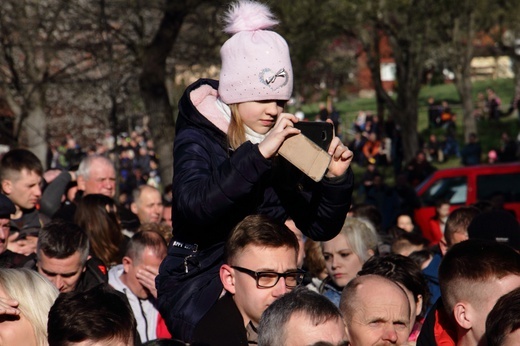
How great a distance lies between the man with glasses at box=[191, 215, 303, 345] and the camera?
4441mm

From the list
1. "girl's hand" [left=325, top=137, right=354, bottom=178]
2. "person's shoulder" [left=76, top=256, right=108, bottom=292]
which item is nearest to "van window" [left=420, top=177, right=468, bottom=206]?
"person's shoulder" [left=76, top=256, right=108, bottom=292]

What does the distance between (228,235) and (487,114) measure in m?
42.5

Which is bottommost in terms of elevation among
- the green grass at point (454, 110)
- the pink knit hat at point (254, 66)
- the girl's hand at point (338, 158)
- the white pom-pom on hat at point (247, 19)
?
the green grass at point (454, 110)

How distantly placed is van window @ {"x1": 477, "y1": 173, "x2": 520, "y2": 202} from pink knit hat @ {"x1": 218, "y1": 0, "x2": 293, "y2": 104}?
14820 mm

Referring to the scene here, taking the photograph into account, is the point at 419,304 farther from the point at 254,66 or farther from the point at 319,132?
the point at 254,66

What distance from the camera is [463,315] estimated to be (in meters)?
4.65

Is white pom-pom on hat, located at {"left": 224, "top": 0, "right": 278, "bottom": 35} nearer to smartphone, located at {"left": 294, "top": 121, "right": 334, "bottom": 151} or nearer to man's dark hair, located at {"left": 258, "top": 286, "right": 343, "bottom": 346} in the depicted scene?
smartphone, located at {"left": 294, "top": 121, "right": 334, "bottom": 151}

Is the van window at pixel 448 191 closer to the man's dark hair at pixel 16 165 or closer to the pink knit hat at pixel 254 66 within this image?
the man's dark hair at pixel 16 165

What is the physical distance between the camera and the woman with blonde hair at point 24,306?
15.4ft

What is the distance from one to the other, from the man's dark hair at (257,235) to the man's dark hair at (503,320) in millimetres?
983

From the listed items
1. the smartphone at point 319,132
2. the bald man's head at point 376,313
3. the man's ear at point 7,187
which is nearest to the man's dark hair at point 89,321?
the smartphone at point 319,132

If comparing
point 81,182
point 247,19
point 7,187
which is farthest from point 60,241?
point 81,182

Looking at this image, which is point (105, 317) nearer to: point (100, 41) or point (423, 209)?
point (100, 41)

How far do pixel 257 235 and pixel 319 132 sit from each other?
1.71 feet
